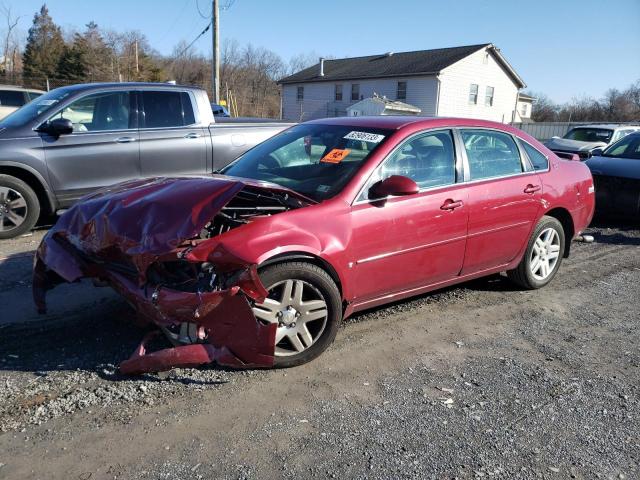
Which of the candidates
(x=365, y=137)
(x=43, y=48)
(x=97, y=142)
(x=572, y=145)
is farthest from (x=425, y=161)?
(x=43, y=48)

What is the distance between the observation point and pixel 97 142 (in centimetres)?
658

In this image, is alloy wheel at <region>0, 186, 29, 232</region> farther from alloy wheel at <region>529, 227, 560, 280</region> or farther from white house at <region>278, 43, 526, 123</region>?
white house at <region>278, 43, 526, 123</region>

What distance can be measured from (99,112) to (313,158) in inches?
154

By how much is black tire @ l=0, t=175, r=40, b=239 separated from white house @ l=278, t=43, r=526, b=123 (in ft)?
95.5

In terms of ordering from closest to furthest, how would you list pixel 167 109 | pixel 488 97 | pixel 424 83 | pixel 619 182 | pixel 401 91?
pixel 167 109 → pixel 619 182 → pixel 424 83 → pixel 401 91 → pixel 488 97

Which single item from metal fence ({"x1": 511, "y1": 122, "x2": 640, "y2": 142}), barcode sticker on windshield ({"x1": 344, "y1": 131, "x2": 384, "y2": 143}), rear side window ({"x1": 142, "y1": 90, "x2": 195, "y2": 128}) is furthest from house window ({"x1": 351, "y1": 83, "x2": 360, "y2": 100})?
barcode sticker on windshield ({"x1": 344, "y1": 131, "x2": 384, "y2": 143})

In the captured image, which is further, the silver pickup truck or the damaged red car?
the silver pickup truck

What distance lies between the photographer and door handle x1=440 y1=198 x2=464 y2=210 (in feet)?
13.4

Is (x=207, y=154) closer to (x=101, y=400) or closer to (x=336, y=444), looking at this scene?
(x=101, y=400)

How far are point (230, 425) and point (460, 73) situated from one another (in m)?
38.0

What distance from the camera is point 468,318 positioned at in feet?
14.6

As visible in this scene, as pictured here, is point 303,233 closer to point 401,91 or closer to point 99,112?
point 99,112

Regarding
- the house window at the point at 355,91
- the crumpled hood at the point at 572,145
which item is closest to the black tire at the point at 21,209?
the crumpled hood at the point at 572,145

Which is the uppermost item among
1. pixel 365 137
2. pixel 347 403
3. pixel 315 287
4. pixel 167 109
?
pixel 167 109
